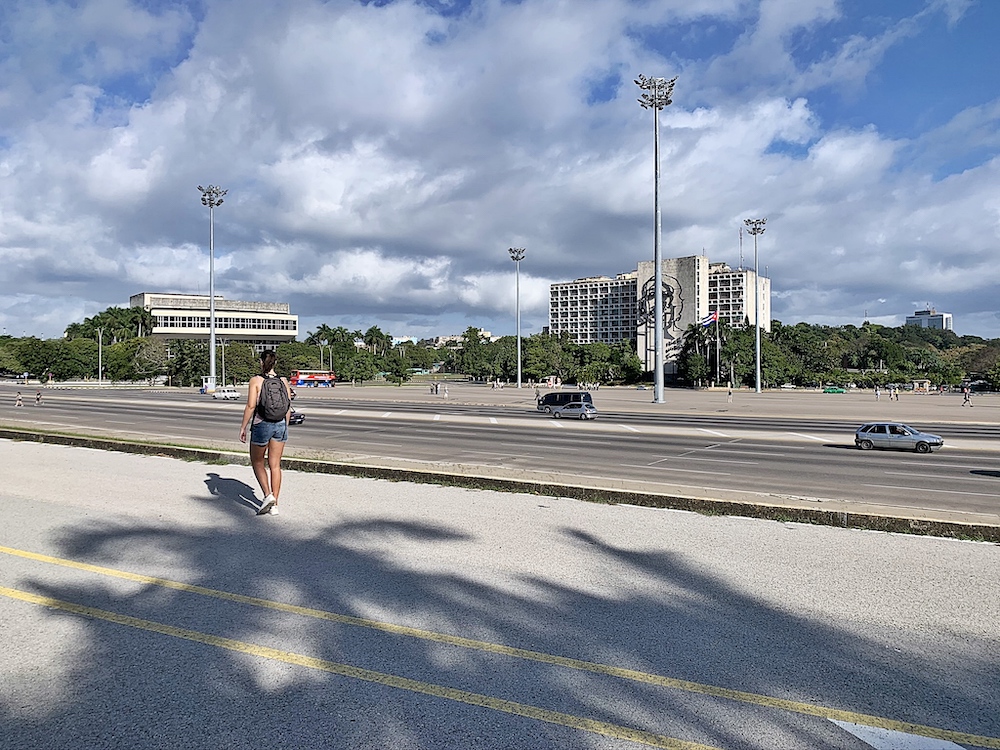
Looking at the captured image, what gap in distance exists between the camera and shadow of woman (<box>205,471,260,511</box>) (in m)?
8.45

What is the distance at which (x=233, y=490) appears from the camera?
9.23 m

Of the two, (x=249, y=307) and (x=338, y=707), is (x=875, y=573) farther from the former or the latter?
(x=249, y=307)

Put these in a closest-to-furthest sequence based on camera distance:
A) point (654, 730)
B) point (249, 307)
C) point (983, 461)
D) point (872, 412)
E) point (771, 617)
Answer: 1. point (654, 730)
2. point (771, 617)
3. point (983, 461)
4. point (872, 412)
5. point (249, 307)

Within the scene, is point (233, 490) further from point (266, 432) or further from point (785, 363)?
point (785, 363)

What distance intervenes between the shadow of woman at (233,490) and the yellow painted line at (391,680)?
3433 mm

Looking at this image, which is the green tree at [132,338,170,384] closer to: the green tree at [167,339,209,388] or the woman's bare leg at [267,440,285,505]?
the green tree at [167,339,209,388]

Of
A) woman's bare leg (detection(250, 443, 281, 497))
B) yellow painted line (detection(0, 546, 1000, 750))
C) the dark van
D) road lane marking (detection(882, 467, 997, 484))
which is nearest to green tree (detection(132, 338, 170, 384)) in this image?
the dark van

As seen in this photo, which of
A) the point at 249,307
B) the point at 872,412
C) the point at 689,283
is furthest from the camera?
the point at 249,307

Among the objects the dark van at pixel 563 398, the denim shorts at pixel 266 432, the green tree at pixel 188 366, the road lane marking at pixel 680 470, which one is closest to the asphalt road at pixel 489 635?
the denim shorts at pixel 266 432

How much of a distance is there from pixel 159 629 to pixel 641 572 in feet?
11.9

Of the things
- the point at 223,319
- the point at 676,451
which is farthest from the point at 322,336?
the point at 676,451

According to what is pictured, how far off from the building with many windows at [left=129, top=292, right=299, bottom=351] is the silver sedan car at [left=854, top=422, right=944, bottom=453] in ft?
453

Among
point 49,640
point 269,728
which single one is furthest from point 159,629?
point 269,728

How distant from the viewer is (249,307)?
164m
